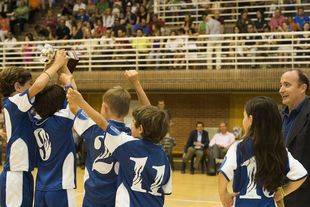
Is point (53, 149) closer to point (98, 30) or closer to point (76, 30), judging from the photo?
point (98, 30)

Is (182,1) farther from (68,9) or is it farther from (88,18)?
(68,9)

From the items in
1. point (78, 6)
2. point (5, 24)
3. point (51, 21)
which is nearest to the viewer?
point (51, 21)

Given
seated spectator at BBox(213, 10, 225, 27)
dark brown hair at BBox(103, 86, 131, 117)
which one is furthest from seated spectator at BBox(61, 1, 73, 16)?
dark brown hair at BBox(103, 86, 131, 117)

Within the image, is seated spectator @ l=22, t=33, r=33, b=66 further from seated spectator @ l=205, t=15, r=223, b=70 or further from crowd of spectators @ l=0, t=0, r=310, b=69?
seated spectator @ l=205, t=15, r=223, b=70

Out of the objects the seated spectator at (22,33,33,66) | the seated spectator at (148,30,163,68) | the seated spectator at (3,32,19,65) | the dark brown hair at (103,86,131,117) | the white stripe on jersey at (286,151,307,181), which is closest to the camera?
the white stripe on jersey at (286,151,307,181)

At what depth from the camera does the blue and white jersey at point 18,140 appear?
428 centimetres

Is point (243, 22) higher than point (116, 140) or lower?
higher

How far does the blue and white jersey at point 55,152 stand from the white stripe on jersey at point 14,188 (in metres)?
0.17

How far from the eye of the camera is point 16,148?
4.29 meters

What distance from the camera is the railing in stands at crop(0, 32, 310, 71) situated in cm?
1397

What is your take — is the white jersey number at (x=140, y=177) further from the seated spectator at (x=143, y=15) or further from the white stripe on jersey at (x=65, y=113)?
the seated spectator at (x=143, y=15)

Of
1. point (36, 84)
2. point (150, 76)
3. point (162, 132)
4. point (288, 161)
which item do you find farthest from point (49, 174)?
point (150, 76)

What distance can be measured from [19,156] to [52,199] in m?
0.43

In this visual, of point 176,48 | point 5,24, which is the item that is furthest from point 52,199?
point 5,24
